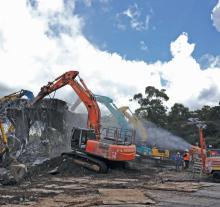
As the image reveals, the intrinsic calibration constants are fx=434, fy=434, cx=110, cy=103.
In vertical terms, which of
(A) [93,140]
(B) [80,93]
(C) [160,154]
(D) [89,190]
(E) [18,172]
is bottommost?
(D) [89,190]

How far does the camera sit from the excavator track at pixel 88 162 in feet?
80.1

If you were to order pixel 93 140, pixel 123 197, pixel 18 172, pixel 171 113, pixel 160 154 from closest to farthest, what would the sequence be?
pixel 123 197 < pixel 18 172 < pixel 93 140 < pixel 160 154 < pixel 171 113

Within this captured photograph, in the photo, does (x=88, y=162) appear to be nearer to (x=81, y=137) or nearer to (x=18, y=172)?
(x=81, y=137)

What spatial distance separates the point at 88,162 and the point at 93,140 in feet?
4.36

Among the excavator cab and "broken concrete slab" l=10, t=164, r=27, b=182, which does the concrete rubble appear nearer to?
"broken concrete slab" l=10, t=164, r=27, b=182

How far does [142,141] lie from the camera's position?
4747 centimetres

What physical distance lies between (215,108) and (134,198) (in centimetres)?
5429

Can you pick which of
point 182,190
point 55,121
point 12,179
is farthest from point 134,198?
point 55,121

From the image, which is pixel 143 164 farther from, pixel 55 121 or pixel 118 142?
pixel 55 121

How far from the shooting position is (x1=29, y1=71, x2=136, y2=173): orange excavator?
2459 cm

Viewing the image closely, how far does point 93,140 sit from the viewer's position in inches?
1003

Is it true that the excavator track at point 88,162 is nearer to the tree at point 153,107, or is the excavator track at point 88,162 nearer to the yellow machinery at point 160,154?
the yellow machinery at point 160,154

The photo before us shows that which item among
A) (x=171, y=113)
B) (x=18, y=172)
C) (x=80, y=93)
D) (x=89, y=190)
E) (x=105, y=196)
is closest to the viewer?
(x=105, y=196)

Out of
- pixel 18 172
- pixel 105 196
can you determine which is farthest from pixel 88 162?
pixel 105 196
